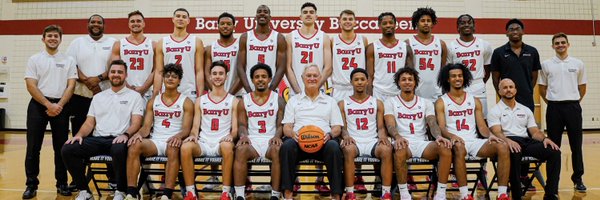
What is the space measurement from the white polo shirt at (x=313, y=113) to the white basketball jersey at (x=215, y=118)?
0.49 m

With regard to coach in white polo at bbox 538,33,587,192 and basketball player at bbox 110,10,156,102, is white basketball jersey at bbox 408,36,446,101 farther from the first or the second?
basketball player at bbox 110,10,156,102

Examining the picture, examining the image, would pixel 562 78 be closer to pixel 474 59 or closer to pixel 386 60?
pixel 474 59

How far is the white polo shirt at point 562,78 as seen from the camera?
4523 mm

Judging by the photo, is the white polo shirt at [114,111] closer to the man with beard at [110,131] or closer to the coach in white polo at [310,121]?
the man with beard at [110,131]

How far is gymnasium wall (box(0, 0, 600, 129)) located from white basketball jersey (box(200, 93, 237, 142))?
6.54 metres

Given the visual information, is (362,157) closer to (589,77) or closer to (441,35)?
(441,35)

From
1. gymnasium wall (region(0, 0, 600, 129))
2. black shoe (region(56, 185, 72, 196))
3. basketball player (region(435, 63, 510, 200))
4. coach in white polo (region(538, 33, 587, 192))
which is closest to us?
basketball player (region(435, 63, 510, 200))

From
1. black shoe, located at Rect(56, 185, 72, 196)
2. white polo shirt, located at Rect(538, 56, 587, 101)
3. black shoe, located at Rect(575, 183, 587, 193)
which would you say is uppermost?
white polo shirt, located at Rect(538, 56, 587, 101)

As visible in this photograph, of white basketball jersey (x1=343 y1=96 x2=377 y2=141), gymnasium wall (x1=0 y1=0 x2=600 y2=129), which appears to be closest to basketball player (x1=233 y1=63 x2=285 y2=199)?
white basketball jersey (x1=343 y1=96 x2=377 y2=141)

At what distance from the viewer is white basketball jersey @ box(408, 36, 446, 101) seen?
15.1 ft

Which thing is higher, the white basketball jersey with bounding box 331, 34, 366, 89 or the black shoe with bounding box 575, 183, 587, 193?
the white basketball jersey with bounding box 331, 34, 366, 89

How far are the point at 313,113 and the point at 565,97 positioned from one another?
2626 mm

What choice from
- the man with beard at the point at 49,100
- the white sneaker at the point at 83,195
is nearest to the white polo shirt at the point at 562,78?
the white sneaker at the point at 83,195

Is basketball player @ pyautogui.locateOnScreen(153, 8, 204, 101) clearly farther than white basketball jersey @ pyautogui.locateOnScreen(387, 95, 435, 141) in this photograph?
Yes
